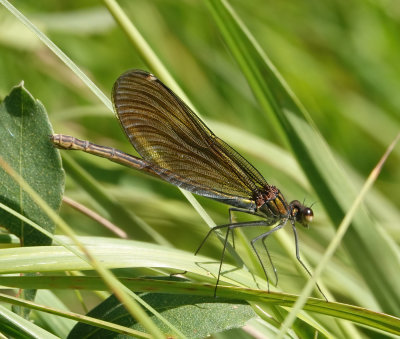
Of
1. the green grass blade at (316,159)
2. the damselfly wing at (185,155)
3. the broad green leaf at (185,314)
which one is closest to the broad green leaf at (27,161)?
the broad green leaf at (185,314)

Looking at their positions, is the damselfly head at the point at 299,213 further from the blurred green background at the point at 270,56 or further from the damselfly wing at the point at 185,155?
the blurred green background at the point at 270,56

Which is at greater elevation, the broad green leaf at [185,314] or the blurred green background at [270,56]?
the blurred green background at [270,56]

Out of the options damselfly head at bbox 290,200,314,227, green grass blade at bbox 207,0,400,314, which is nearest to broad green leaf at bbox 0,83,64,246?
green grass blade at bbox 207,0,400,314

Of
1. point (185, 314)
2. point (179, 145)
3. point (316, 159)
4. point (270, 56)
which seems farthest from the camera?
point (270, 56)

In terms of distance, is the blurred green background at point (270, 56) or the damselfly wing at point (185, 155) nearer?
the damselfly wing at point (185, 155)

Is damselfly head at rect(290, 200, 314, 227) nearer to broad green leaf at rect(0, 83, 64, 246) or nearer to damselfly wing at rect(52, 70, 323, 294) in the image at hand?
damselfly wing at rect(52, 70, 323, 294)

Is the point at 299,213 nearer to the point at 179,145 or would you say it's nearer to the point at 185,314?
the point at 179,145

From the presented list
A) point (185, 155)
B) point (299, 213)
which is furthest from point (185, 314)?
point (299, 213)
